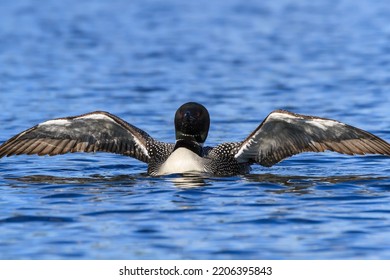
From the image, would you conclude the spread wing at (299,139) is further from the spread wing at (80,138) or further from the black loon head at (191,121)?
the spread wing at (80,138)

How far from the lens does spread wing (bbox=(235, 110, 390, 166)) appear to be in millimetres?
10539

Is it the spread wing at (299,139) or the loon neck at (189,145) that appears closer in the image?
the spread wing at (299,139)

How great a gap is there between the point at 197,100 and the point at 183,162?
675 centimetres

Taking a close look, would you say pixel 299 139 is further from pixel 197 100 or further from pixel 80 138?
pixel 197 100

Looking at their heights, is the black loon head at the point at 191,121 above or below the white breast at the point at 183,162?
above

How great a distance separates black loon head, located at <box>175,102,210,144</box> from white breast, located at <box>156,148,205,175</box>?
229 mm

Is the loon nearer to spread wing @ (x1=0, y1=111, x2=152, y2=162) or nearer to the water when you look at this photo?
spread wing @ (x1=0, y1=111, x2=152, y2=162)

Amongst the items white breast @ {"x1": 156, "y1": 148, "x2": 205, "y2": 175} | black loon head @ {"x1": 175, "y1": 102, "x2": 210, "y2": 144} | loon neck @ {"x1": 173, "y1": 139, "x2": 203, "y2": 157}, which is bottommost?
white breast @ {"x1": 156, "y1": 148, "x2": 205, "y2": 175}

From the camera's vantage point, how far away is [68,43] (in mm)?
24359

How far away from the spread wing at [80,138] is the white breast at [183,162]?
0.68 meters

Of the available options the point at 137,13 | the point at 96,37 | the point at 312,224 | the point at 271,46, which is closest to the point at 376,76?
the point at 271,46

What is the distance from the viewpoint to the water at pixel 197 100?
8445 millimetres

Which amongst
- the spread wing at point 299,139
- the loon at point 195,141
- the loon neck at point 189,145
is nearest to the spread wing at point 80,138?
the loon at point 195,141

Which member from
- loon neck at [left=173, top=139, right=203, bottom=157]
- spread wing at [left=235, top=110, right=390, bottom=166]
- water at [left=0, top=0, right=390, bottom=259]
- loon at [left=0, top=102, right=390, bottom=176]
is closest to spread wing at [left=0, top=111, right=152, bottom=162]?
loon at [left=0, top=102, right=390, bottom=176]
